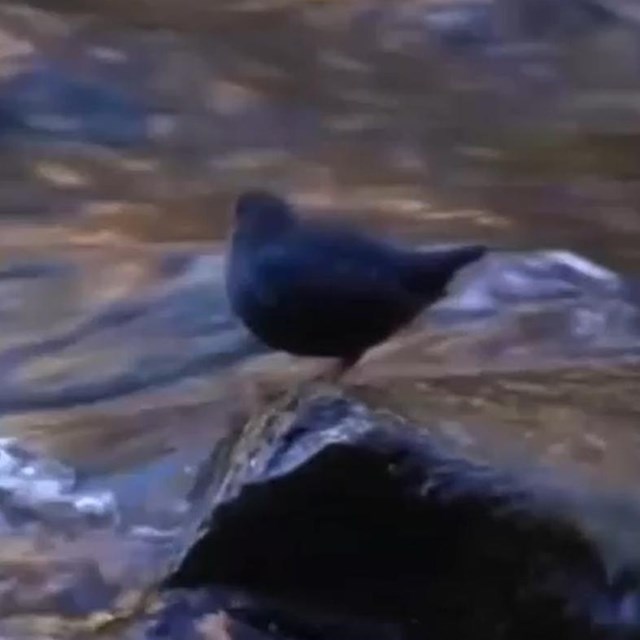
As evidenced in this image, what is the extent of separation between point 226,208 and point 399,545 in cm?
129

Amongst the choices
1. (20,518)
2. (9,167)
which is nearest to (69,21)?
(9,167)

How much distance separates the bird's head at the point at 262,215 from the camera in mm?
2170

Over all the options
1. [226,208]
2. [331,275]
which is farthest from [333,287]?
[226,208]

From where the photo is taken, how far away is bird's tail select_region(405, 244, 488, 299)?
6.76 feet

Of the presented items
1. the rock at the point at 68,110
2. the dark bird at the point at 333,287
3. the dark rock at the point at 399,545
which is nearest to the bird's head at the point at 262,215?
the dark bird at the point at 333,287

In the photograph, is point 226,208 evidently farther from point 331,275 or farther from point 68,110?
point 331,275

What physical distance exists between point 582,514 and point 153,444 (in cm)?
60

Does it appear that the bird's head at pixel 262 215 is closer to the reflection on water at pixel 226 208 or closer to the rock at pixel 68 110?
the reflection on water at pixel 226 208

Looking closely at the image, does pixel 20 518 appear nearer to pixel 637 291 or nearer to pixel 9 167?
pixel 637 291

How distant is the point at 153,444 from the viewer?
6.98ft

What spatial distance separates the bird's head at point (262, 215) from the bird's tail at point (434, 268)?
164 millimetres

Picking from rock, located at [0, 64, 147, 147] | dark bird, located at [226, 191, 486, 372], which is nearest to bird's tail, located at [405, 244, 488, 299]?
dark bird, located at [226, 191, 486, 372]

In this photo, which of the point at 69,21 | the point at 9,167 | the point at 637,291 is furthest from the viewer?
the point at 69,21

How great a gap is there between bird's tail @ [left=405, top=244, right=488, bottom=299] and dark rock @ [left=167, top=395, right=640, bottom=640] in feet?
Result: 1.42
